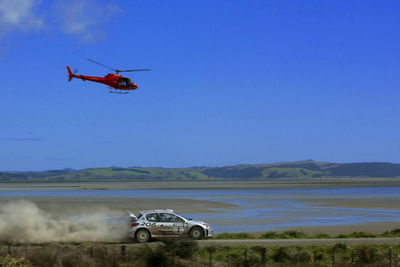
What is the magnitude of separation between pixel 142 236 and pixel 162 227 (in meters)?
1.17

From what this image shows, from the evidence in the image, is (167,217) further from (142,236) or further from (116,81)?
(116,81)

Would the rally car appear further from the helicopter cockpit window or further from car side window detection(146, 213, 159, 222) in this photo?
the helicopter cockpit window

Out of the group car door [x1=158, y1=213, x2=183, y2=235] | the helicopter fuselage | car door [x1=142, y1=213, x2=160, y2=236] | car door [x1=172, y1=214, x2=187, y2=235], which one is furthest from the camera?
the helicopter fuselage

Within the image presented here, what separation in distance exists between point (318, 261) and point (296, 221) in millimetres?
24762

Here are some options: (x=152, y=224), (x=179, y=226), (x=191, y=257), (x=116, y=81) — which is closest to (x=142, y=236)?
(x=152, y=224)

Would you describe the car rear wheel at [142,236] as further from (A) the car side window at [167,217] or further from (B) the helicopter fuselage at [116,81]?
(B) the helicopter fuselage at [116,81]

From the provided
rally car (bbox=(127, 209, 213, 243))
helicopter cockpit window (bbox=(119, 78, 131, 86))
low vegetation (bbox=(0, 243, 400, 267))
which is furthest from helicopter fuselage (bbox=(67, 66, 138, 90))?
low vegetation (bbox=(0, 243, 400, 267))

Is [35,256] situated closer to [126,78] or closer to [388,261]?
[388,261]

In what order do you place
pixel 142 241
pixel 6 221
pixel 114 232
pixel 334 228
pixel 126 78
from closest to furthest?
1. pixel 142 241
2. pixel 114 232
3. pixel 6 221
4. pixel 334 228
5. pixel 126 78

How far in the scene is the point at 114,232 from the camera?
1393 inches

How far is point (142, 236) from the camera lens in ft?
107

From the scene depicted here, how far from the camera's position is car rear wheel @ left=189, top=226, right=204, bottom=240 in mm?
33125

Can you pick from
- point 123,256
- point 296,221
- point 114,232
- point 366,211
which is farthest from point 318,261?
point 366,211

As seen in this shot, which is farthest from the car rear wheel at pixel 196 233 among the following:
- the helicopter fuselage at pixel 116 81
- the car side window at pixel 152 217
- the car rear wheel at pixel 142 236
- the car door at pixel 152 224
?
the helicopter fuselage at pixel 116 81
